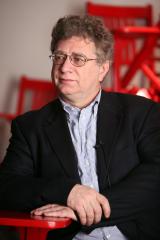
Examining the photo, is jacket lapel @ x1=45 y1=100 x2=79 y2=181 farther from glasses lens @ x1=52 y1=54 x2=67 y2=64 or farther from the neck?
glasses lens @ x1=52 y1=54 x2=67 y2=64

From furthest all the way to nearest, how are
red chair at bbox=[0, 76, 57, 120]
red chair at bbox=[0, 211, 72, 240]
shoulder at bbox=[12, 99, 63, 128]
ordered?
red chair at bbox=[0, 76, 57, 120] → shoulder at bbox=[12, 99, 63, 128] → red chair at bbox=[0, 211, 72, 240]

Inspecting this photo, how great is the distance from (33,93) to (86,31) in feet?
8.48

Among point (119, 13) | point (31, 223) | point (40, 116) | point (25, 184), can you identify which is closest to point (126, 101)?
point (40, 116)

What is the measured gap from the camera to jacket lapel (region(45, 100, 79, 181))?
6.15ft

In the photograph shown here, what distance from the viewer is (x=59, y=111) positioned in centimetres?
205

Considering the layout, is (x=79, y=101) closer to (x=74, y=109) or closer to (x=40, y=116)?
(x=74, y=109)

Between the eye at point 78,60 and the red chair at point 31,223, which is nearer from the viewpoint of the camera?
the red chair at point 31,223

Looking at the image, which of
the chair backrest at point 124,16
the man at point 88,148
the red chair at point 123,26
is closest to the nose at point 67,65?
the man at point 88,148

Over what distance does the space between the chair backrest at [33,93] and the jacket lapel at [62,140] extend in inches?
91.7

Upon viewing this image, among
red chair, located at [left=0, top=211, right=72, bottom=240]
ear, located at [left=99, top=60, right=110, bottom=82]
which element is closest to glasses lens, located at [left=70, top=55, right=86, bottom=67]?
ear, located at [left=99, top=60, right=110, bottom=82]

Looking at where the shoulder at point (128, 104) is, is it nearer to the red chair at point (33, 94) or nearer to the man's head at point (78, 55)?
the man's head at point (78, 55)

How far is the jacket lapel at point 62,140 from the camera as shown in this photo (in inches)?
73.9

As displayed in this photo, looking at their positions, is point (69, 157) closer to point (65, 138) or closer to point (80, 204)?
point (65, 138)

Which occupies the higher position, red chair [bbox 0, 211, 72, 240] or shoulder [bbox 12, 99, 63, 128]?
shoulder [bbox 12, 99, 63, 128]
